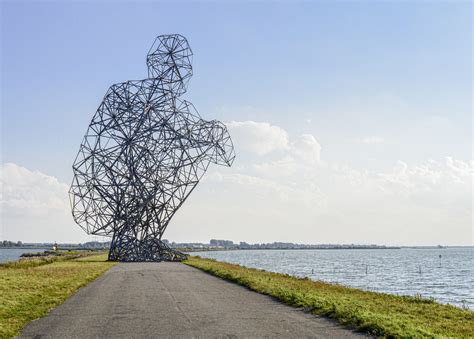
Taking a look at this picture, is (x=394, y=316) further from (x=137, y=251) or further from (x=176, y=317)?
(x=137, y=251)

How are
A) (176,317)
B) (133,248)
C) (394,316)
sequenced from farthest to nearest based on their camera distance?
1. (133,248)
2. (394,316)
3. (176,317)

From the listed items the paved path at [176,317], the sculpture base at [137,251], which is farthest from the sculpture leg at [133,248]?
the paved path at [176,317]

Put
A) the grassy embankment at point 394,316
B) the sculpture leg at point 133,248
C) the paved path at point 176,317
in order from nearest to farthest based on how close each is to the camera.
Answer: the paved path at point 176,317
the grassy embankment at point 394,316
the sculpture leg at point 133,248

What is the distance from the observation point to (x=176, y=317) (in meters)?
14.0

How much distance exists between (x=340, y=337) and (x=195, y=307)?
5.84 metres

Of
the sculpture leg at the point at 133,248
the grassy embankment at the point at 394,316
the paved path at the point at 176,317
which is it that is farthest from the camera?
the sculpture leg at the point at 133,248

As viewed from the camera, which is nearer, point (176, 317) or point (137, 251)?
point (176, 317)

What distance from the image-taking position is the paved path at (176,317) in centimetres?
1187

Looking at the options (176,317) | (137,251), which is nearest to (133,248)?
(137,251)

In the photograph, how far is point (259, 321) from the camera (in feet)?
44.3

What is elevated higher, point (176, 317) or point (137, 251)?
point (137, 251)

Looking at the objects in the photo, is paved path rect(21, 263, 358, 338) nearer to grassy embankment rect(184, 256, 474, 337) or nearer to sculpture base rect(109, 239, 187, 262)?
grassy embankment rect(184, 256, 474, 337)

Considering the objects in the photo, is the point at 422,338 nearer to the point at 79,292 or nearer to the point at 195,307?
the point at 195,307

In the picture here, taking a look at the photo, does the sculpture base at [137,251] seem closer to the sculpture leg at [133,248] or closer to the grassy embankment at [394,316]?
the sculpture leg at [133,248]
